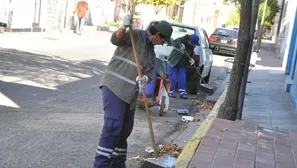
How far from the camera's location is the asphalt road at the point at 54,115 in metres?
5.44

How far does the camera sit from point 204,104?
1000cm

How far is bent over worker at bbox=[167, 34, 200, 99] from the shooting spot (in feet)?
33.8

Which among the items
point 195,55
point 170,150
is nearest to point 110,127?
point 170,150

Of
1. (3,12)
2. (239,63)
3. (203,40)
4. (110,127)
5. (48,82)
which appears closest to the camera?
(110,127)

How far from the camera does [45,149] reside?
556cm

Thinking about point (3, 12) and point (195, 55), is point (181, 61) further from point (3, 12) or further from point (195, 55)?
point (3, 12)

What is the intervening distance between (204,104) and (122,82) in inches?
224

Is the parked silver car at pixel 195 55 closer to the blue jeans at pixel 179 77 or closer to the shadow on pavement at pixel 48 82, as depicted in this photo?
the blue jeans at pixel 179 77

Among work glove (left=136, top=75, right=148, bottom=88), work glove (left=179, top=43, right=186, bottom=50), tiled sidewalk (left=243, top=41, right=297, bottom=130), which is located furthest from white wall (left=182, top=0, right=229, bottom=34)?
work glove (left=136, top=75, right=148, bottom=88)

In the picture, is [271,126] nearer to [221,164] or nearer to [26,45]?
[221,164]

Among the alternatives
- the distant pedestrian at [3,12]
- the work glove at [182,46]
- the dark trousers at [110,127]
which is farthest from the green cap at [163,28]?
the distant pedestrian at [3,12]

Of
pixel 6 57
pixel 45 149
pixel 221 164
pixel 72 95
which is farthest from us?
pixel 6 57

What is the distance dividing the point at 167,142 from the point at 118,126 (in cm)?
235

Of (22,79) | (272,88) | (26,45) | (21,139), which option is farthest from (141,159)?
(26,45)
